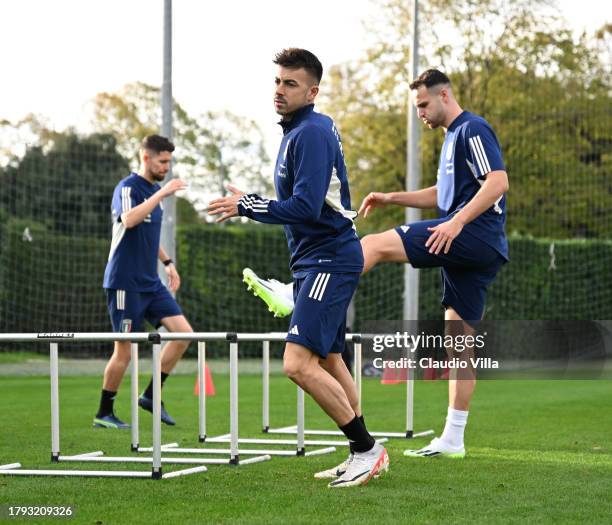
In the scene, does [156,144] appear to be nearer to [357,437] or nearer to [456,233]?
[456,233]

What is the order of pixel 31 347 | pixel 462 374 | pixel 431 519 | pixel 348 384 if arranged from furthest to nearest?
1. pixel 31 347
2. pixel 462 374
3. pixel 348 384
4. pixel 431 519

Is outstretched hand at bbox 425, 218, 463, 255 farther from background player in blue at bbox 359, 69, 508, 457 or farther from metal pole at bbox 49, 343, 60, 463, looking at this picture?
metal pole at bbox 49, 343, 60, 463

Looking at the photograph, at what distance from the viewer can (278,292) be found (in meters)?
5.88

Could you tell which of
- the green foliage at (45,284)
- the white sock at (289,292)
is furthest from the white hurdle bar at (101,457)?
the green foliage at (45,284)

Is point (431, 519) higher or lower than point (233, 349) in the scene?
lower

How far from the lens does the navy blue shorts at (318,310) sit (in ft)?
17.0

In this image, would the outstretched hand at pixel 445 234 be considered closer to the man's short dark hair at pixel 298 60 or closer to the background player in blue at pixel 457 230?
the background player in blue at pixel 457 230

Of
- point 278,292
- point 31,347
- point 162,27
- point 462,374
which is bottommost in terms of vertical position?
point 31,347

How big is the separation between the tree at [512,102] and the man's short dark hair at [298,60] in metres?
18.2

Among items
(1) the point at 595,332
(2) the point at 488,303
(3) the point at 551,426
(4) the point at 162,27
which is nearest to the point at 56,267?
(4) the point at 162,27

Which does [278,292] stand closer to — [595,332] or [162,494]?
[162,494]

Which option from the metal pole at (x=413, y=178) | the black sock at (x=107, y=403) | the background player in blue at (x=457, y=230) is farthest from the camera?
the metal pole at (x=413, y=178)

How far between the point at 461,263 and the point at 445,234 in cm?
37

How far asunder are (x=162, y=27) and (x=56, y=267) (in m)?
5.62
